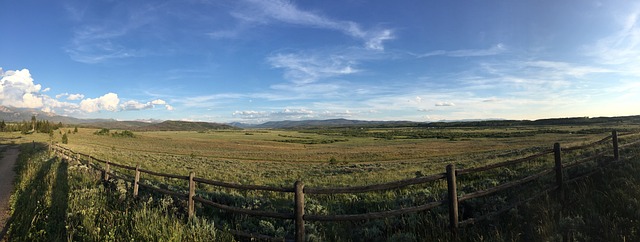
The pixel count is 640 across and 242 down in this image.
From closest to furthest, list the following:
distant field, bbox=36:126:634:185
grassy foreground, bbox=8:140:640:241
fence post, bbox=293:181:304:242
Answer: grassy foreground, bbox=8:140:640:241 < fence post, bbox=293:181:304:242 < distant field, bbox=36:126:634:185

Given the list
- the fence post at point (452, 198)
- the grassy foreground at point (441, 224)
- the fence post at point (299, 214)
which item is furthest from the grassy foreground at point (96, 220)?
the fence post at point (452, 198)

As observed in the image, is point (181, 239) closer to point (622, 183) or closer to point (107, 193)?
point (107, 193)

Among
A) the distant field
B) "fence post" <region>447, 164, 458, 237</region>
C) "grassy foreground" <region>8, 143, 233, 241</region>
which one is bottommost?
the distant field

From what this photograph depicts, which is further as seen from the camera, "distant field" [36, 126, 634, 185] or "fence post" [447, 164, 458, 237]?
"distant field" [36, 126, 634, 185]

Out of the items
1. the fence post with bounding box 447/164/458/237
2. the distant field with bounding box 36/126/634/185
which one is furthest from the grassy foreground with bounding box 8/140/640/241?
the distant field with bounding box 36/126/634/185

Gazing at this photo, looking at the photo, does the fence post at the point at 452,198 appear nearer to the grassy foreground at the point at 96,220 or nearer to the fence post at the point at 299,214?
the fence post at the point at 299,214

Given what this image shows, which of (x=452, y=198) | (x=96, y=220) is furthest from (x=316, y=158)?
(x=452, y=198)

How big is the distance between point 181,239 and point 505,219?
21.4ft

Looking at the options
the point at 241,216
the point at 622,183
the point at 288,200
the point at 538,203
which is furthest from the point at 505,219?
the point at 288,200

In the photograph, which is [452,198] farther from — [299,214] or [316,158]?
[316,158]

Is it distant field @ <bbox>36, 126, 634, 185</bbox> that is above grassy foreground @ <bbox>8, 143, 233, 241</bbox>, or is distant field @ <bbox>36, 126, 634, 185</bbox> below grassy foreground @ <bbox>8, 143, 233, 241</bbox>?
below

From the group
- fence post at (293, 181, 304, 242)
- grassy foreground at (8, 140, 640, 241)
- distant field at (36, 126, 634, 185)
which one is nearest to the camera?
grassy foreground at (8, 140, 640, 241)

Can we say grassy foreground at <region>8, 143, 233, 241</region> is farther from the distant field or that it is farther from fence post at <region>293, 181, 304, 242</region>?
the distant field

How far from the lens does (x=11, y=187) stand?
1356 cm
